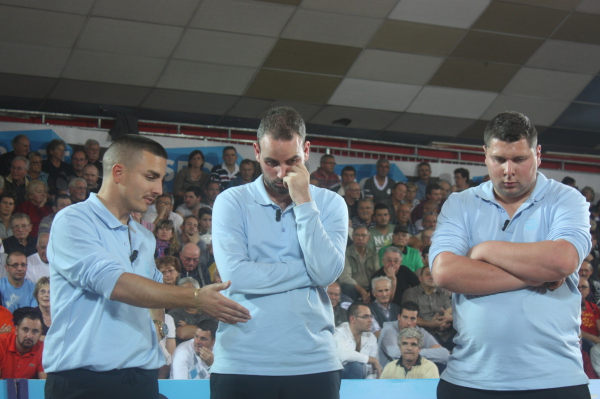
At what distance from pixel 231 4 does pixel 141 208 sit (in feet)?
19.9

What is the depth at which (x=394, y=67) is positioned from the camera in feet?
30.8

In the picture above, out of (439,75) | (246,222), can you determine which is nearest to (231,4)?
(439,75)

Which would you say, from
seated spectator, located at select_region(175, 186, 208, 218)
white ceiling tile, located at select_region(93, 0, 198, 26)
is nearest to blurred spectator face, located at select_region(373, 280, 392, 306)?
seated spectator, located at select_region(175, 186, 208, 218)

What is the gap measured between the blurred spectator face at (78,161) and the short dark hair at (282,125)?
5904 millimetres

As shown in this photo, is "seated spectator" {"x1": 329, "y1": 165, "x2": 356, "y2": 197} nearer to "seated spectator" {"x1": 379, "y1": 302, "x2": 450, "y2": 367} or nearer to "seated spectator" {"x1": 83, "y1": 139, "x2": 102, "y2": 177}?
"seated spectator" {"x1": 379, "y1": 302, "x2": 450, "y2": 367}

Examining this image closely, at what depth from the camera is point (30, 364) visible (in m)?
5.30

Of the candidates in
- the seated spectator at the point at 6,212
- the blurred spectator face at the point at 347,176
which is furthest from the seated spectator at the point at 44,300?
the blurred spectator face at the point at 347,176

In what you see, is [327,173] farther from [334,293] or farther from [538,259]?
[538,259]

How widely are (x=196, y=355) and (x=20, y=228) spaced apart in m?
2.40

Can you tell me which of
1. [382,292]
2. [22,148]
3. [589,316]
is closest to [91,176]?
[22,148]

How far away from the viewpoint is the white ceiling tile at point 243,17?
8.01 meters

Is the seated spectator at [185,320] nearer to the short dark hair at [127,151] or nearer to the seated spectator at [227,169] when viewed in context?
the seated spectator at [227,169]

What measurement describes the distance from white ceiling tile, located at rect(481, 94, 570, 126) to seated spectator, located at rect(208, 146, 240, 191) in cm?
425

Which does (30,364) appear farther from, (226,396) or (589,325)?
(589,325)
